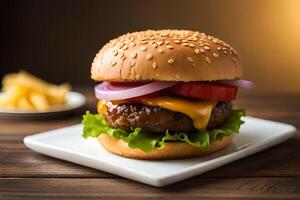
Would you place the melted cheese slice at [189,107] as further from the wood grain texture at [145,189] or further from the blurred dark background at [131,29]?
the blurred dark background at [131,29]

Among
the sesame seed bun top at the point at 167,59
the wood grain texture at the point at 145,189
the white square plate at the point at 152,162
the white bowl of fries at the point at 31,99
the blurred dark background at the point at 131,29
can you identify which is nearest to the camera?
the wood grain texture at the point at 145,189

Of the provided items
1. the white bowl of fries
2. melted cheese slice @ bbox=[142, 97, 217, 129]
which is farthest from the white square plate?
the white bowl of fries

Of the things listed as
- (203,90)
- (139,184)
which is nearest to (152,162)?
(139,184)

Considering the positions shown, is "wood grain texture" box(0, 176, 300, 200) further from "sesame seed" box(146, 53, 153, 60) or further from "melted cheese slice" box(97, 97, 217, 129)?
"sesame seed" box(146, 53, 153, 60)

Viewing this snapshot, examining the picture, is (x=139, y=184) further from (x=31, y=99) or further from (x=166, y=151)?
(x=31, y=99)

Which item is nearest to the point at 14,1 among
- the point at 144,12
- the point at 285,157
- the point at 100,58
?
the point at 144,12

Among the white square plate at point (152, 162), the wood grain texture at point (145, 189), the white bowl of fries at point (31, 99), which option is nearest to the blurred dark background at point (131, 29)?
the white bowl of fries at point (31, 99)
